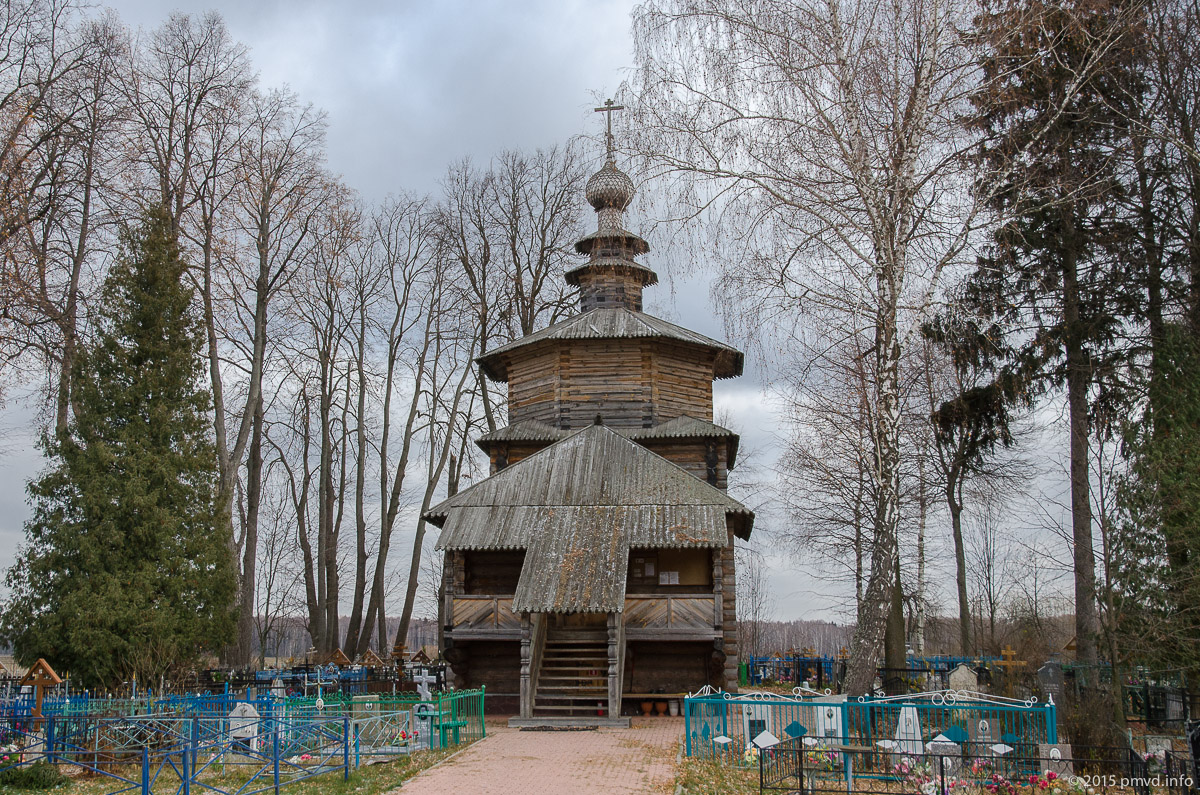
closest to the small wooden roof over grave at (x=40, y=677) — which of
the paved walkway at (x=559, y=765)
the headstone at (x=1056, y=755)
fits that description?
the paved walkway at (x=559, y=765)

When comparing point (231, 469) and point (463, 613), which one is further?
point (231, 469)

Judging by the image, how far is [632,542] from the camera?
18.4 meters

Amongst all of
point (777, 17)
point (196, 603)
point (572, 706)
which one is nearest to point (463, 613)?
point (572, 706)

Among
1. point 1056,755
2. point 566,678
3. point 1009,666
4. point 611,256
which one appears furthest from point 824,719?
point 611,256

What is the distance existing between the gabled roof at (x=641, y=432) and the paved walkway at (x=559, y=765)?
24.8 feet

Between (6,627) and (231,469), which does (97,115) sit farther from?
(6,627)

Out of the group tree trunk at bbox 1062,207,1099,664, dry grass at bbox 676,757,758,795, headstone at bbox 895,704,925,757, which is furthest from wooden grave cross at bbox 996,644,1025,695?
dry grass at bbox 676,757,758,795

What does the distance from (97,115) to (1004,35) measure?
19.3 m

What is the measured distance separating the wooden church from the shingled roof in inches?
1.5

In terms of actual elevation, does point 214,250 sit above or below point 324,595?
above

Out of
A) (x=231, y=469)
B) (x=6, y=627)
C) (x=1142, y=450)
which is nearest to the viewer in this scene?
(x=1142, y=450)

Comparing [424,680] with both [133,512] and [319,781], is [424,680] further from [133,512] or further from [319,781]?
[319,781]

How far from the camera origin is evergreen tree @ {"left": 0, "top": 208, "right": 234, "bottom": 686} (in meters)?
17.8

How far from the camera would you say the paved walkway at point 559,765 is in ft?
36.3
